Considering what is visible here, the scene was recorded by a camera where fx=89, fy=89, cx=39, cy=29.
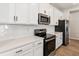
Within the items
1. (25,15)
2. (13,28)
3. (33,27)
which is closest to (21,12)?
(25,15)

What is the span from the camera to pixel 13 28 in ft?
7.83

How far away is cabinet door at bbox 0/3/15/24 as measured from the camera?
1.61 m

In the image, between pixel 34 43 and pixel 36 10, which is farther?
pixel 36 10

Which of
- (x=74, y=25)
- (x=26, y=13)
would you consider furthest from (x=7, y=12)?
(x=74, y=25)

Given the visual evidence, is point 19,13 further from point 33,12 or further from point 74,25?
point 74,25

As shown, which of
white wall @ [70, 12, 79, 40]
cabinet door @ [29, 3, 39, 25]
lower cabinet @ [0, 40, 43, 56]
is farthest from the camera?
white wall @ [70, 12, 79, 40]

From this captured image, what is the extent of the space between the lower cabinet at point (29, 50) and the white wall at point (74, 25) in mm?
5569

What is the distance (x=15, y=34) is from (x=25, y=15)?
1.99 ft

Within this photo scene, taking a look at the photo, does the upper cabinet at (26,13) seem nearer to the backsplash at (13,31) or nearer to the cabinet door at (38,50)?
the backsplash at (13,31)

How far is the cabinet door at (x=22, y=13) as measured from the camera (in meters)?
1.99

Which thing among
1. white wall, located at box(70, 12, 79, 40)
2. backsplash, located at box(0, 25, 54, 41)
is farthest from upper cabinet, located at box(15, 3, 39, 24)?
white wall, located at box(70, 12, 79, 40)

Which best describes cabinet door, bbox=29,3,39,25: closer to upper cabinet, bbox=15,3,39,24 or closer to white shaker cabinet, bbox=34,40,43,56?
upper cabinet, bbox=15,3,39,24

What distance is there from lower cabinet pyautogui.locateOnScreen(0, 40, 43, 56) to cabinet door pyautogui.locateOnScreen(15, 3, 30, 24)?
23.7 inches

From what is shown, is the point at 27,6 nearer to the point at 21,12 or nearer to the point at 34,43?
the point at 21,12
